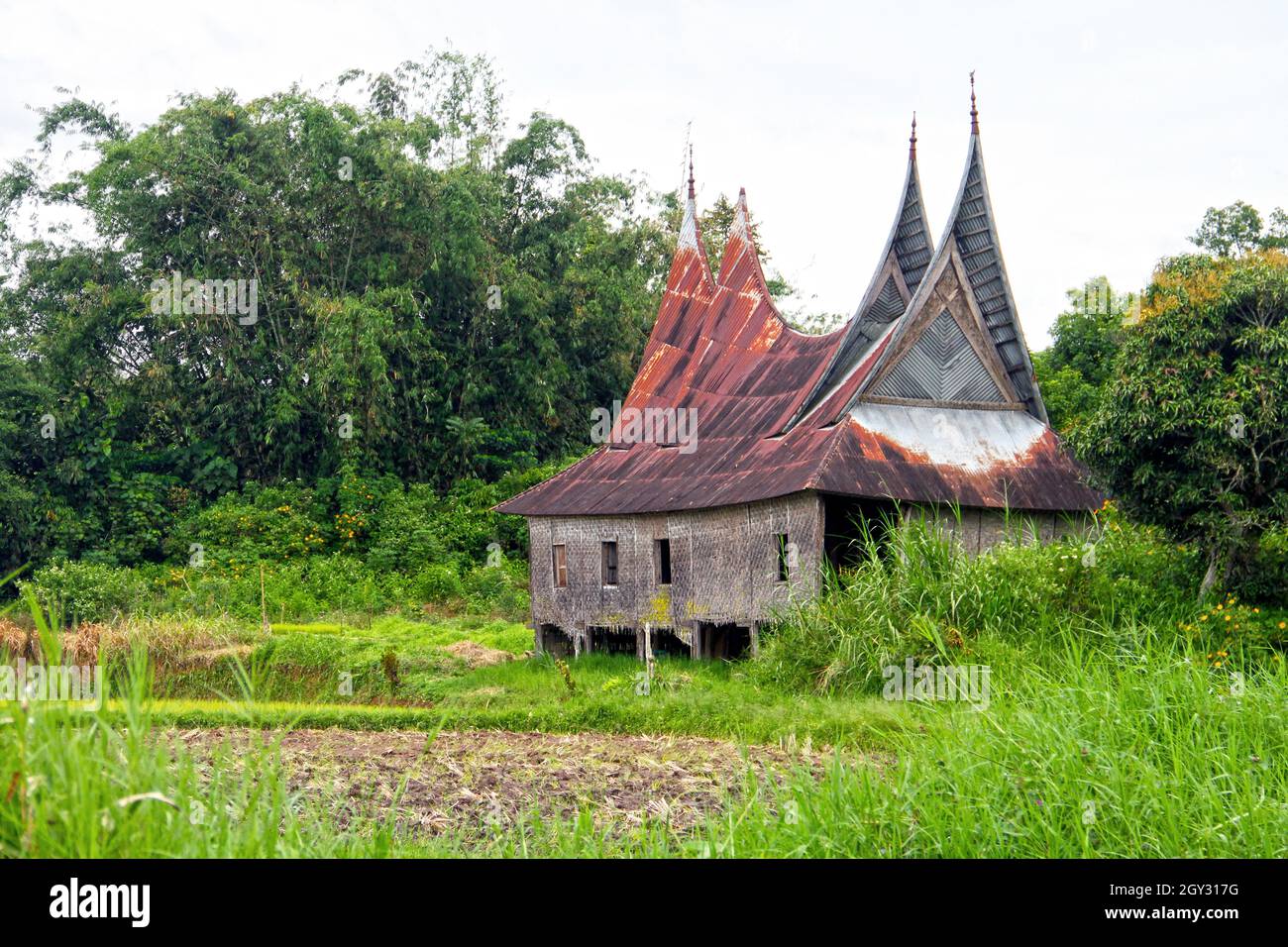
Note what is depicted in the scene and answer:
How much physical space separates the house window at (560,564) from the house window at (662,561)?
226 cm

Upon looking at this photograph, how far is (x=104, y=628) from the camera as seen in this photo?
1805 cm

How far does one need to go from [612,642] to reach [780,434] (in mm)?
5276

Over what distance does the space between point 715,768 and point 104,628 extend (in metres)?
10.5

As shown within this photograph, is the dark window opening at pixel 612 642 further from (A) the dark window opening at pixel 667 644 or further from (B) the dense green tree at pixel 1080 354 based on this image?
(B) the dense green tree at pixel 1080 354

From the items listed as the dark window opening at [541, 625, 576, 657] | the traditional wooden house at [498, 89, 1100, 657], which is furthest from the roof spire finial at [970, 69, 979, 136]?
the dark window opening at [541, 625, 576, 657]

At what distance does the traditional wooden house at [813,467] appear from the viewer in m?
17.1

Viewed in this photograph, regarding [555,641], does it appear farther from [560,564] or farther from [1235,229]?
[1235,229]

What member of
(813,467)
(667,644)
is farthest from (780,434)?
(667,644)

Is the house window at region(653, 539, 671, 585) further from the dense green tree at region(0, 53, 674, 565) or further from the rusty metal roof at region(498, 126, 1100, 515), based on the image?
the dense green tree at region(0, 53, 674, 565)

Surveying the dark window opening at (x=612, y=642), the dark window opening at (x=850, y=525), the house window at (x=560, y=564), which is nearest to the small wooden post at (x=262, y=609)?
the house window at (x=560, y=564)

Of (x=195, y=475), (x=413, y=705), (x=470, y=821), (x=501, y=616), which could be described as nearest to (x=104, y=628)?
(x=413, y=705)

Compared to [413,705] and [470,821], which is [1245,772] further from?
[413,705]

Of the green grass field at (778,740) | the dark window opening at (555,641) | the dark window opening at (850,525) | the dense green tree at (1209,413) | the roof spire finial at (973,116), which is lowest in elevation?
the dark window opening at (555,641)

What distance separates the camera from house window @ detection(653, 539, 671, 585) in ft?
66.0
